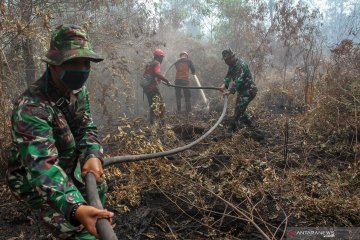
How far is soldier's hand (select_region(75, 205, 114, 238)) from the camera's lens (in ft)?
5.11

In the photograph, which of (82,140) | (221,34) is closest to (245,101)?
(82,140)

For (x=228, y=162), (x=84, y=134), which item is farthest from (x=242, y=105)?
(x=84, y=134)

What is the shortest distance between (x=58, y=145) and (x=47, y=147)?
385 mm

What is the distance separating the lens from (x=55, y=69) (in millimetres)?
2098

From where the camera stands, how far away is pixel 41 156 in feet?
5.94

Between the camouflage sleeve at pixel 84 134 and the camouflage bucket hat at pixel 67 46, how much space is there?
46 centimetres

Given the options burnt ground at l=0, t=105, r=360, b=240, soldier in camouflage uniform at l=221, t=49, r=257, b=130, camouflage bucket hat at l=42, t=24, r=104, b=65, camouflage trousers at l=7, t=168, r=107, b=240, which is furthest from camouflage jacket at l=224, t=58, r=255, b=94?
camouflage trousers at l=7, t=168, r=107, b=240

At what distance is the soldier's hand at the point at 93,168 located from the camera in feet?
7.25

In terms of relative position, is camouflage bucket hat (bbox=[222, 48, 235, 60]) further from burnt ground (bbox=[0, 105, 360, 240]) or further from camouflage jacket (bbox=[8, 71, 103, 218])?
camouflage jacket (bbox=[8, 71, 103, 218])

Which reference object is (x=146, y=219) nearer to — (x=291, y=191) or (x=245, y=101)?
(x=291, y=191)

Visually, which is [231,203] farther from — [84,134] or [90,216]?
[90,216]

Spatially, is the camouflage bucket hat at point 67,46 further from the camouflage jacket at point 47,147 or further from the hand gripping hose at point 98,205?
the hand gripping hose at point 98,205

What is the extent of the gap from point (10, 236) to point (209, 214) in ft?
6.85

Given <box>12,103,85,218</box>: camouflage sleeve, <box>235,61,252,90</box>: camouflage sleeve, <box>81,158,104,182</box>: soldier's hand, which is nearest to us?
<box>12,103,85,218</box>: camouflage sleeve
